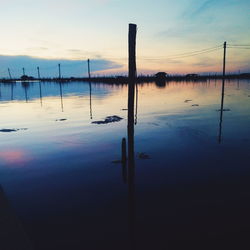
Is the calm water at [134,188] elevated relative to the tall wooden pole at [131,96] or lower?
lower

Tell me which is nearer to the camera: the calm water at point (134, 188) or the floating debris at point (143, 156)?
the calm water at point (134, 188)

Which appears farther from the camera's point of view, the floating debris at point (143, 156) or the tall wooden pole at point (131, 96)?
the floating debris at point (143, 156)

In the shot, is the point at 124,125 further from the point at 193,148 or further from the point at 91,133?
the point at 193,148

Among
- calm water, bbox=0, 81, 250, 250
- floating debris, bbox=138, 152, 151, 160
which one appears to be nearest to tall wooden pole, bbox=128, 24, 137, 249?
calm water, bbox=0, 81, 250, 250

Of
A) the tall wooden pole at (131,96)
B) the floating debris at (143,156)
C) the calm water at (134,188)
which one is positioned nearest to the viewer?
the tall wooden pole at (131,96)

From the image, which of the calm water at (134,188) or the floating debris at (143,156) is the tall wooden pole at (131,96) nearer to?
the calm water at (134,188)

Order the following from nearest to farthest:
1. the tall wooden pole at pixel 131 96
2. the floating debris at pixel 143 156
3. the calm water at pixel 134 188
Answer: the tall wooden pole at pixel 131 96
the calm water at pixel 134 188
the floating debris at pixel 143 156

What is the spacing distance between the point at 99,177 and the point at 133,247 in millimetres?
3976

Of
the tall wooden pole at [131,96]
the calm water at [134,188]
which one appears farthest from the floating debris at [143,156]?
the tall wooden pole at [131,96]

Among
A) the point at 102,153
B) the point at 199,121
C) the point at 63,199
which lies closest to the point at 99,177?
the point at 63,199

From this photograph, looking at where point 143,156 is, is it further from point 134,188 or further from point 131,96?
point 131,96

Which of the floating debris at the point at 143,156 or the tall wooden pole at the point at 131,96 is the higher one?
the tall wooden pole at the point at 131,96

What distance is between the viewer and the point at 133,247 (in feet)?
17.9

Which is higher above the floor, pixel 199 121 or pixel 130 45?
pixel 130 45
